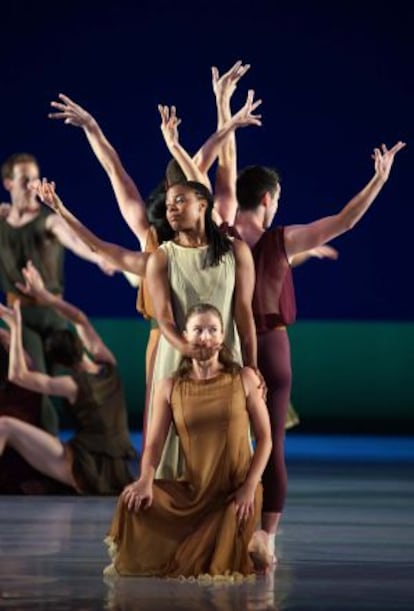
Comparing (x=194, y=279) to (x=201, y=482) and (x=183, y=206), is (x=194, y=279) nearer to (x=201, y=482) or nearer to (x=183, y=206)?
(x=183, y=206)

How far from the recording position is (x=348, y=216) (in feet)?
22.3

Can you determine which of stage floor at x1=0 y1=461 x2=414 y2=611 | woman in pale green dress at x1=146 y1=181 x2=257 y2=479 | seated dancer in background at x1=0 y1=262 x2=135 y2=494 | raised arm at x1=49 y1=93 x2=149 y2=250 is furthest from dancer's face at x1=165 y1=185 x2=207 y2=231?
seated dancer in background at x1=0 y1=262 x2=135 y2=494

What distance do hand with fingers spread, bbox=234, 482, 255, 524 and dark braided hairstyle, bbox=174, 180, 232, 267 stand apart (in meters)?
0.68

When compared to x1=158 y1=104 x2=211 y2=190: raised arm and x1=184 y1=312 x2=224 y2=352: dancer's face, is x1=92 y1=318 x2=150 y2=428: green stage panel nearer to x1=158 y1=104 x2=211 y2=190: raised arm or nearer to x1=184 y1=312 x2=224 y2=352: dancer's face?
x1=158 y1=104 x2=211 y2=190: raised arm

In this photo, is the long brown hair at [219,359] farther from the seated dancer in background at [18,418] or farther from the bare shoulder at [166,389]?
the seated dancer in background at [18,418]

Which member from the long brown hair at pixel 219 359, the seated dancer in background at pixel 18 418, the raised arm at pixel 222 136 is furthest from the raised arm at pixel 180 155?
the seated dancer in background at pixel 18 418

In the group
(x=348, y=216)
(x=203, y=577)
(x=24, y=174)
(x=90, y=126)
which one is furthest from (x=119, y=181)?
(x=24, y=174)

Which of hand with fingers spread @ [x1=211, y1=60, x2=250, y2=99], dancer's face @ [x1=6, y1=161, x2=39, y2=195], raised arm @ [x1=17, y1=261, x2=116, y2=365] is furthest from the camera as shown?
dancer's face @ [x1=6, y1=161, x2=39, y2=195]

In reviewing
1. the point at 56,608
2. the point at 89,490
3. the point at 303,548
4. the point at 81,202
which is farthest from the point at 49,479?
the point at 81,202

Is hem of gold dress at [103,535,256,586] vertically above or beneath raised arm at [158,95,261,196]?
beneath

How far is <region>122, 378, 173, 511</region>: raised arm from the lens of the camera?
640 centimetres

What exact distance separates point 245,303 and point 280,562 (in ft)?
2.69

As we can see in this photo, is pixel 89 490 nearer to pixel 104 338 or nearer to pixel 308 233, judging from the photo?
pixel 308 233

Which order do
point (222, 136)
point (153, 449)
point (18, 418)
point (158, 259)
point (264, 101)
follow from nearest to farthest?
point (153, 449), point (158, 259), point (222, 136), point (18, 418), point (264, 101)
